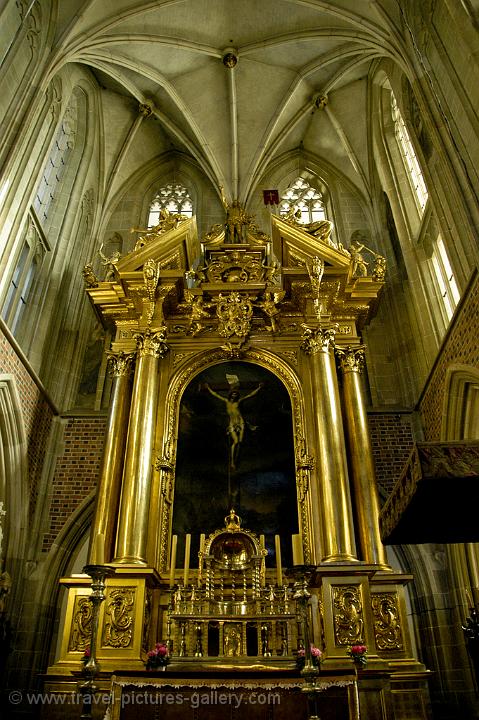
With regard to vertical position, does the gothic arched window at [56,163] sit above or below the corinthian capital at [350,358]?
above

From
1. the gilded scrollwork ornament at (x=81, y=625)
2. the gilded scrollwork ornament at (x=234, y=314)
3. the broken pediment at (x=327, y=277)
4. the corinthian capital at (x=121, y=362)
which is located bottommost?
the gilded scrollwork ornament at (x=81, y=625)

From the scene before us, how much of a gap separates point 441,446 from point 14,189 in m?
8.05

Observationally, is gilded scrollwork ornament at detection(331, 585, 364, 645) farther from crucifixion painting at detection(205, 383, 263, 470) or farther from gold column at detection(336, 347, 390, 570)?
crucifixion painting at detection(205, 383, 263, 470)

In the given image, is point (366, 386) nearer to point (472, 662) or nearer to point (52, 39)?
point (472, 662)

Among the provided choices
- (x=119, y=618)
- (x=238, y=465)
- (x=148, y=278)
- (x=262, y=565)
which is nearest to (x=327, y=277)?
(x=148, y=278)

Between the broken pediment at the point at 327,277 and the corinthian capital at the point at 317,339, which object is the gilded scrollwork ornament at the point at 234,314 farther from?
the corinthian capital at the point at 317,339

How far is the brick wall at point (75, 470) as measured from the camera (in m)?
10.8

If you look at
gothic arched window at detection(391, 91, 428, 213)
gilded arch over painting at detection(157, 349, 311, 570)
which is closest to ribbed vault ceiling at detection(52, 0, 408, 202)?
gothic arched window at detection(391, 91, 428, 213)

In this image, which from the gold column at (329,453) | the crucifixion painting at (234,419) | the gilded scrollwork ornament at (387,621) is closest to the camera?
the gilded scrollwork ornament at (387,621)

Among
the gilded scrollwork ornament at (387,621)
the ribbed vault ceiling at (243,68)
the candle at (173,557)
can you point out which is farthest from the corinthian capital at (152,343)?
the ribbed vault ceiling at (243,68)

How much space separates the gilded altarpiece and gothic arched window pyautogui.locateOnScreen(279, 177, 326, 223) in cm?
314

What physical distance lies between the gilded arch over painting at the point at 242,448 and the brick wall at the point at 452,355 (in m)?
2.34

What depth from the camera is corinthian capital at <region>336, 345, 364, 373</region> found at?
10352 millimetres

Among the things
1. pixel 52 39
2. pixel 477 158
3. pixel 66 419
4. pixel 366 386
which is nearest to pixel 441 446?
pixel 477 158
